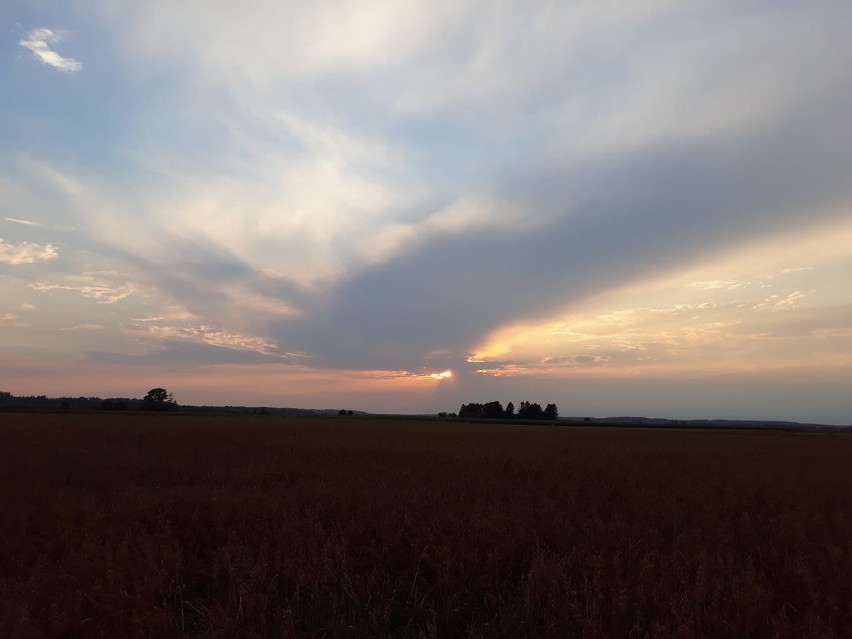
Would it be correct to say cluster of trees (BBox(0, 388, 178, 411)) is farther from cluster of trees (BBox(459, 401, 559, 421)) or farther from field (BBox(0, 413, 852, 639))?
field (BBox(0, 413, 852, 639))

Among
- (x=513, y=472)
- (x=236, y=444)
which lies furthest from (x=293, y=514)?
(x=236, y=444)

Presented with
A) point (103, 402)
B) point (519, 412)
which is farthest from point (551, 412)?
point (103, 402)

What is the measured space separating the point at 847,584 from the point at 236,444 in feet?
68.7

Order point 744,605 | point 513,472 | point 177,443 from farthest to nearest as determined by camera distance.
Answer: point 177,443 < point 513,472 < point 744,605

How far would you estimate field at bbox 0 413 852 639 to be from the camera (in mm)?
5223

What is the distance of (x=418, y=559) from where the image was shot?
21.8ft

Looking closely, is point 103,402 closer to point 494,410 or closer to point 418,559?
point 494,410

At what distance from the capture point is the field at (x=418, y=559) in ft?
17.1

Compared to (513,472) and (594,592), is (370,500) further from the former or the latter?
(513,472)

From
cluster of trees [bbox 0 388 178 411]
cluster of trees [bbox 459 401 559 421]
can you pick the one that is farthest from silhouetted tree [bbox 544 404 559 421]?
cluster of trees [bbox 0 388 178 411]

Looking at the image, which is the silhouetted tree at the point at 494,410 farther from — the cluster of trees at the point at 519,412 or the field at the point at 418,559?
the field at the point at 418,559

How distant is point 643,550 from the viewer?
7.10 metres

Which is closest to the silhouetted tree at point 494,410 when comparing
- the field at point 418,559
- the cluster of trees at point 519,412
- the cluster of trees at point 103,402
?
the cluster of trees at point 519,412

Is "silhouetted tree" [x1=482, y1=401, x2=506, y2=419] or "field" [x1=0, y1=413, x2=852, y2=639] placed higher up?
"silhouetted tree" [x1=482, y1=401, x2=506, y2=419]
